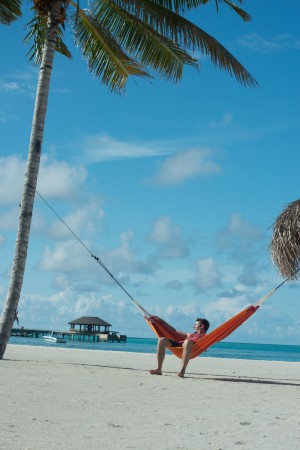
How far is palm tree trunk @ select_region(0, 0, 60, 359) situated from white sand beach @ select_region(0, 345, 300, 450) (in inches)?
68.2

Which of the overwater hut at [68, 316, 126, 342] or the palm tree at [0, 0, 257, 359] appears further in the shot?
the overwater hut at [68, 316, 126, 342]

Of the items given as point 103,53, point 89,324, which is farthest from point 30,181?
point 89,324

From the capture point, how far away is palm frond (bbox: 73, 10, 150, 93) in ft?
33.5

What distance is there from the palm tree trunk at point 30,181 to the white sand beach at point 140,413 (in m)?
1.73

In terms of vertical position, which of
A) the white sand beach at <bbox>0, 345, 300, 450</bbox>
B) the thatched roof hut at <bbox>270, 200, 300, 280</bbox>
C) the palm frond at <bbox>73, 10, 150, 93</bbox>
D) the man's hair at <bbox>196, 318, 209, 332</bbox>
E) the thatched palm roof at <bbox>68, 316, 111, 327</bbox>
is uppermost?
the palm frond at <bbox>73, 10, 150, 93</bbox>

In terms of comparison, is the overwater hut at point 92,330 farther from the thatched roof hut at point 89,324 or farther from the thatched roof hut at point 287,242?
the thatched roof hut at point 287,242

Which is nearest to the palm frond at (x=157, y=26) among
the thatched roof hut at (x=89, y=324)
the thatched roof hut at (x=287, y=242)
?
the thatched roof hut at (x=287, y=242)

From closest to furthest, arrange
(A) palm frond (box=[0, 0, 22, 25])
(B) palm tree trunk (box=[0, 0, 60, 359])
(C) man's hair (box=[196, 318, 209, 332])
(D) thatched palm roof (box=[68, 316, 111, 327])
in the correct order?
(C) man's hair (box=[196, 318, 209, 332]), (B) palm tree trunk (box=[0, 0, 60, 359]), (A) palm frond (box=[0, 0, 22, 25]), (D) thatched palm roof (box=[68, 316, 111, 327])

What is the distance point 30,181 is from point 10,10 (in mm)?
2727

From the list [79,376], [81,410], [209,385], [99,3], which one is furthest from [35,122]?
[81,410]

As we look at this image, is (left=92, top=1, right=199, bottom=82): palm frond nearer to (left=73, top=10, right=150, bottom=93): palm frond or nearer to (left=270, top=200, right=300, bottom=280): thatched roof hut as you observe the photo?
(left=73, top=10, right=150, bottom=93): palm frond

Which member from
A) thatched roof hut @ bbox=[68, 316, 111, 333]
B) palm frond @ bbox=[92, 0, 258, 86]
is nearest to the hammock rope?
palm frond @ bbox=[92, 0, 258, 86]

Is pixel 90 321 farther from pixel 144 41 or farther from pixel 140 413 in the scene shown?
pixel 140 413

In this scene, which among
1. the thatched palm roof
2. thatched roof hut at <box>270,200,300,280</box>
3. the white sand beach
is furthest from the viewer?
the thatched palm roof
